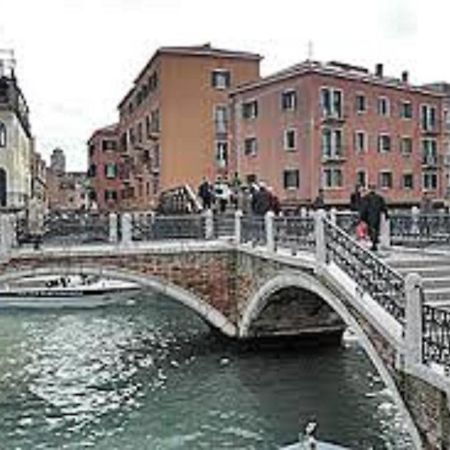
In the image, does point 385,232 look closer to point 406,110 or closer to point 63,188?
point 406,110

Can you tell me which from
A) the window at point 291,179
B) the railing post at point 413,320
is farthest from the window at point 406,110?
the railing post at point 413,320

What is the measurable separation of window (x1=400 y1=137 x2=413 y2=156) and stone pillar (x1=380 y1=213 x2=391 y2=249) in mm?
25937

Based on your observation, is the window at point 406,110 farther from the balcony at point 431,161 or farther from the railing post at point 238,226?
the railing post at point 238,226

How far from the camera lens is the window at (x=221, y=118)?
44.3 m

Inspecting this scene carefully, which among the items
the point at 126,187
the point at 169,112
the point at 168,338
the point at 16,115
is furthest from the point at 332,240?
the point at 126,187

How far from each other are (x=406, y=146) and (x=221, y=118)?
414 inches

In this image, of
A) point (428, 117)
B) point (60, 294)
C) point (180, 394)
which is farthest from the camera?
point (428, 117)

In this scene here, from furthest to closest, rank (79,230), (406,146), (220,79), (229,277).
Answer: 1. (220,79)
2. (406,146)
3. (79,230)
4. (229,277)

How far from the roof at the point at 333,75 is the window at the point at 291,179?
4.59 meters

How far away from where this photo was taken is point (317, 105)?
37094 millimetres

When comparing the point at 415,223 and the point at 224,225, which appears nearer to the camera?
the point at 415,223

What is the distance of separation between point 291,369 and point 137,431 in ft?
17.9

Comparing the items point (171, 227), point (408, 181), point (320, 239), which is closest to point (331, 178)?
point (408, 181)

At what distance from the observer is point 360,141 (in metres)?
39.6
